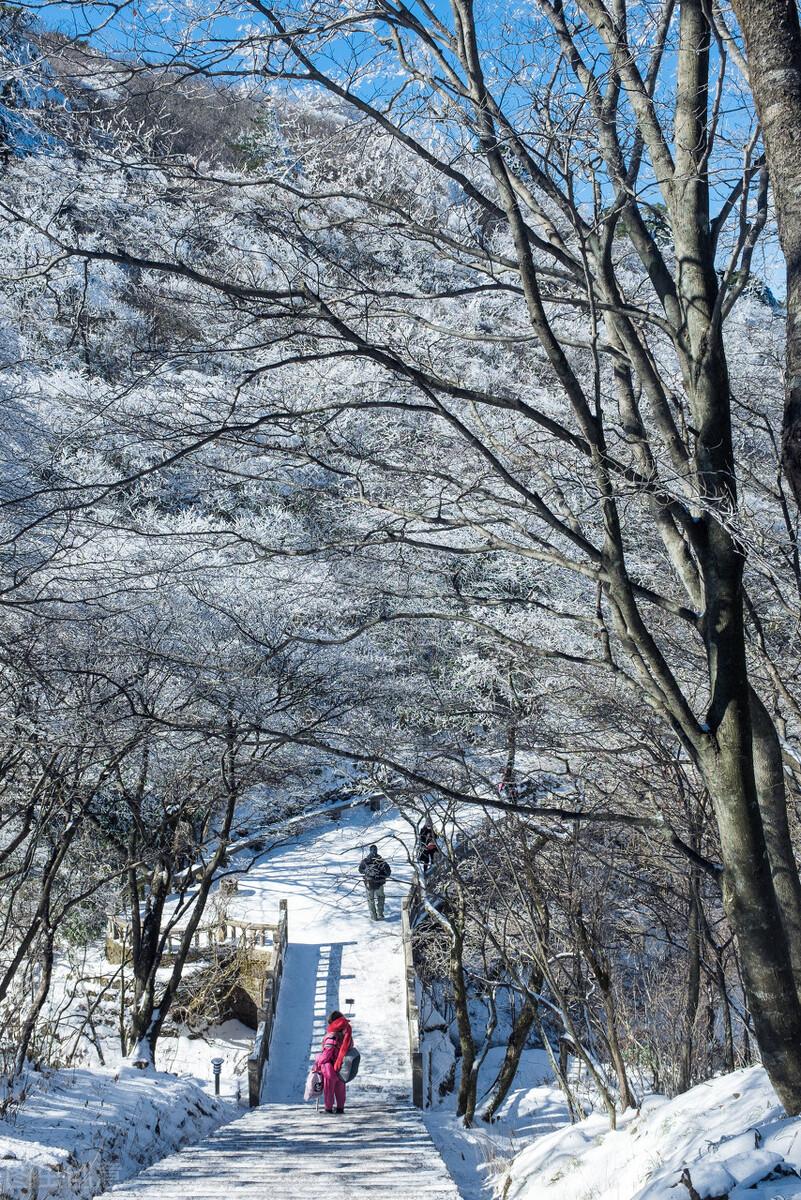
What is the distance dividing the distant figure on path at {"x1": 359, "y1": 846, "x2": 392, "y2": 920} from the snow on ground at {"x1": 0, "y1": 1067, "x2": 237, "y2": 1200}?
3.74 meters

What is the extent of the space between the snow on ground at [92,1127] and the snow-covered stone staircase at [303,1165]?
0.30m

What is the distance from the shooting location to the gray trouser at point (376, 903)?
48.8ft

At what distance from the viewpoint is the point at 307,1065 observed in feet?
38.3

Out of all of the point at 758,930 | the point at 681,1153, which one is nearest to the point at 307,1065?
the point at 681,1153

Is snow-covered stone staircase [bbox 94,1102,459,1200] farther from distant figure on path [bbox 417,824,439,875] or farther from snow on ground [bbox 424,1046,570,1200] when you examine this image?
distant figure on path [bbox 417,824,439,875]

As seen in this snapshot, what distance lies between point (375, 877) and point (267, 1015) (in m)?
2.50

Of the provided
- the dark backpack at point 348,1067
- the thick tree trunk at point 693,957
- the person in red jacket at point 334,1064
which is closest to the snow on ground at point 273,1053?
the person in red jacket at point 334,1064

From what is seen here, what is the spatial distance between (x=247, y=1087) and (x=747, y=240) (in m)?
10.9

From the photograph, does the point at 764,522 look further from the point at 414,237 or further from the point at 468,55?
the point at 468,55

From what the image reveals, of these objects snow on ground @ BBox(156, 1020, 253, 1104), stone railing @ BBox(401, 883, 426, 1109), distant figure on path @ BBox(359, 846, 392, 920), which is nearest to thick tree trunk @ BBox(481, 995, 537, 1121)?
stone railing @ BBox(401, 883, 426, 1109)

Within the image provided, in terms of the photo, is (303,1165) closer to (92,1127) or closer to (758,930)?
(92,1127)

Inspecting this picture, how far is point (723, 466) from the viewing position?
3311 mm

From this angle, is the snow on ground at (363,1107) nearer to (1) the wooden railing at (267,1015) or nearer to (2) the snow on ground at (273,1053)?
(2) the snow on ground at (273,1053)

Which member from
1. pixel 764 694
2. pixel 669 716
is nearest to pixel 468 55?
pixel 669 716
